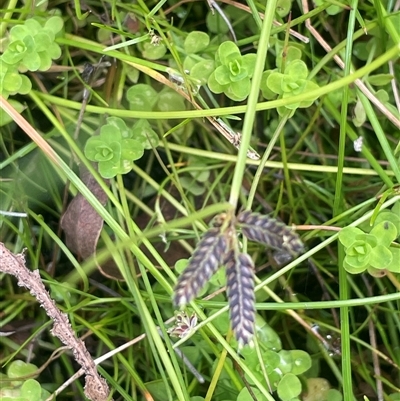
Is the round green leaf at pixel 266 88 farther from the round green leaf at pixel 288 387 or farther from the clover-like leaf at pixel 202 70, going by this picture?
the round green leaf at pixel 288 387

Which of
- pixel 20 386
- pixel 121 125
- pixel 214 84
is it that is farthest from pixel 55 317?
pixel 214 84

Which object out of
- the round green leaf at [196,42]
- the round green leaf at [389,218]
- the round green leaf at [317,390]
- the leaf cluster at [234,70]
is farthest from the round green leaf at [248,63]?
the round green leaf at [317,390]

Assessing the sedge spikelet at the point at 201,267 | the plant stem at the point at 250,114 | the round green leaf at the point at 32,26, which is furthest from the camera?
the round green leaf at the point at 32,26

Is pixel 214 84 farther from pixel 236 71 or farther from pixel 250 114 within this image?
pixel 250 114

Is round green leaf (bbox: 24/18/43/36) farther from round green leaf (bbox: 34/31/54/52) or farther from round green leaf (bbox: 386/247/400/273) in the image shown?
round green leaf (bbox: 386/247/400/273)

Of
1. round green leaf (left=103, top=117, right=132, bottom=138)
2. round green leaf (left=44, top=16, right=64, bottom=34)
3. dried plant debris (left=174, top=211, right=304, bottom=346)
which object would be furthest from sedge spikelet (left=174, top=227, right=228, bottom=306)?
round green leaf (left=44, top=16, right=64, bottom=34)

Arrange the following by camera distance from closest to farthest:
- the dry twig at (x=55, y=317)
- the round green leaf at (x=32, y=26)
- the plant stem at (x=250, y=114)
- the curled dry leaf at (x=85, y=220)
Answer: the plant stem at (x=250, y=114) < the dry twig at (x=55, y=317) < the round green leaf at (x=32, y=26) < the curled dry leaf at (x=85, y=220)
